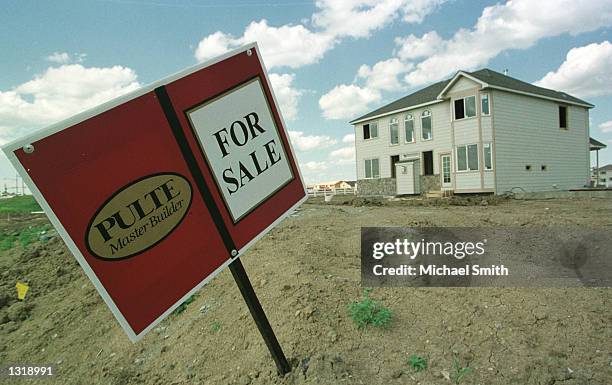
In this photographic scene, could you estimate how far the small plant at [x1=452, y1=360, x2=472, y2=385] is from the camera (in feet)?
8.77

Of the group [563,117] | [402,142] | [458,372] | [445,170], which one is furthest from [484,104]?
[458,372]

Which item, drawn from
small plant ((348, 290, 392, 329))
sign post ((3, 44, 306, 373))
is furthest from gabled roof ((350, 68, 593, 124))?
sign post ((3, 44, 306, 373))

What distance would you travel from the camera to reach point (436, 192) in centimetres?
2088

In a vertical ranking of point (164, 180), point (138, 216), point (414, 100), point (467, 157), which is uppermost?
point (164, 180)

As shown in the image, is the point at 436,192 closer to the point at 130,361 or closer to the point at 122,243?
the point at 130,361

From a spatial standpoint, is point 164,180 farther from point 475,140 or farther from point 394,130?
point 394,130

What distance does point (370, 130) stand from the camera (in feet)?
85.5

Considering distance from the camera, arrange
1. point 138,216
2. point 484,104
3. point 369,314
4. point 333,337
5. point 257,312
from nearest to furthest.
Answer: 1. point 138,216
2. point 257,312
3. point 333,337
4. point 369,314
5. point 484,104

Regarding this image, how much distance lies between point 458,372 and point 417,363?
282 mm

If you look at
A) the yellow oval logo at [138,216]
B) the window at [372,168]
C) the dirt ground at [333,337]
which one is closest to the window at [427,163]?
the window at [372,168]

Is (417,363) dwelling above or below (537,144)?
above

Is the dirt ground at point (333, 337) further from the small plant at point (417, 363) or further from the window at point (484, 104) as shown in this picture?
the window at point (484, 104)

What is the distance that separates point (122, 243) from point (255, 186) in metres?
0.85

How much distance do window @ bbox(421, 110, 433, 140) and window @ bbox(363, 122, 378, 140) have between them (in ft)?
11.7
